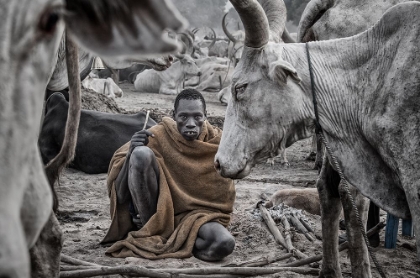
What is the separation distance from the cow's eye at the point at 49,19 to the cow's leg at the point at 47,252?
1400 mm

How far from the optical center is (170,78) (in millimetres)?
16688

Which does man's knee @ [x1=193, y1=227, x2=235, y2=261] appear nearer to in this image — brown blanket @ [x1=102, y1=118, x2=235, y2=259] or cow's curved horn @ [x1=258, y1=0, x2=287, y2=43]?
brown blanket @ [x1=102, y1=118, x2=235, y2=259]

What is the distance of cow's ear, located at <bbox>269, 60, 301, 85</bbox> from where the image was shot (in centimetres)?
307

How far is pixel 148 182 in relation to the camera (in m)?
4.36

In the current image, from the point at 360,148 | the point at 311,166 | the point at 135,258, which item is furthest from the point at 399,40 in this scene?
the point at 311,166

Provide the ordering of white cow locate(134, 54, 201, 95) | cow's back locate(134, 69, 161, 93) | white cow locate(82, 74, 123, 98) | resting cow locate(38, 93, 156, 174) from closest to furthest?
resting cow locate(38, 93, 156, 174) → white cow locate(82, 74, 123, 98) → white cow locate(134, 54, 201, 95) → cow's back locate(134, 69, 161, 93)

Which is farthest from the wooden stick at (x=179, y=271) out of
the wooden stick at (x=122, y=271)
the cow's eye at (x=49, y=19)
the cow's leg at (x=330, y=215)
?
the cow's eye at (x=49, y=19)

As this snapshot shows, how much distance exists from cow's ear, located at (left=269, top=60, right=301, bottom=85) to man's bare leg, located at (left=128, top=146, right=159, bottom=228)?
5.00 ft

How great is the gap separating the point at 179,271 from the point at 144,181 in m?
0.89

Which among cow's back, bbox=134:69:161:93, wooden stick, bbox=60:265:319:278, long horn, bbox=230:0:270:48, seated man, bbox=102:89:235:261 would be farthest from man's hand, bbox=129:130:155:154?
cow's back, bbox=134:69:161:93

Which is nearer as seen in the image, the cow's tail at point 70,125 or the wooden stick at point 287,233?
the cow's tail at point 70,125

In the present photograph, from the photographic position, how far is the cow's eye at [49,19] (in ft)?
4.94

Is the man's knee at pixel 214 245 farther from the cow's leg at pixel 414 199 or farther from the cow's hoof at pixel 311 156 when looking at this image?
the cow's hoof at pixel 311 156

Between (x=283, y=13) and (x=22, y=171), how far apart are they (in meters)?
2.67
